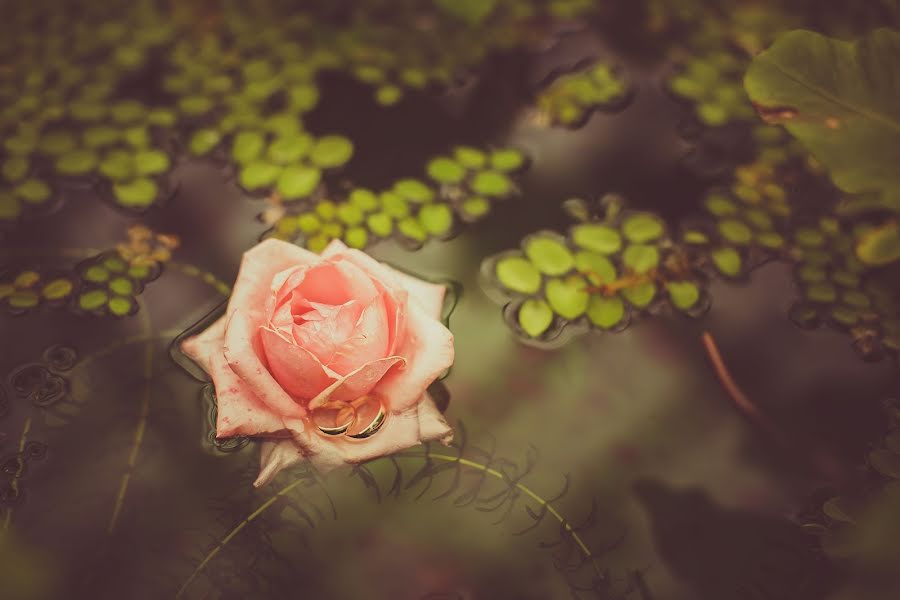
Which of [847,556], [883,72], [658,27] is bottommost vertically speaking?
[847,556]

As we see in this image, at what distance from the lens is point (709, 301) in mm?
1063

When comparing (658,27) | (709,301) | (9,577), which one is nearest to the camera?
(9,577)

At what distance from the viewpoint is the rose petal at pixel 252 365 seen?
751 mm

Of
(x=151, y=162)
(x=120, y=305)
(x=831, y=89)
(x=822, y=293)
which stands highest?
(x=831, y=89)

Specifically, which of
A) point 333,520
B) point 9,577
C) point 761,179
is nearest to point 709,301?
point 761,179

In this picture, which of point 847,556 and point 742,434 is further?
point 742,434

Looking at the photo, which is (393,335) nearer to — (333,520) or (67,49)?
(333,520)

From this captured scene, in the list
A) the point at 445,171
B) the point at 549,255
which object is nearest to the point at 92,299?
the point at 445,171

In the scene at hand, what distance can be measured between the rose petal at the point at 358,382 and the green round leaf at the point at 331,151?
0.51 m

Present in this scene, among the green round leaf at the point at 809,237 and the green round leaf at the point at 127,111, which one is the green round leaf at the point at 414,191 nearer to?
the green round leaf at the point at 127,111

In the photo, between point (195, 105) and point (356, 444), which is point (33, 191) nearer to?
point (195, 105)

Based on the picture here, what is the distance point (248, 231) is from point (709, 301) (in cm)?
79

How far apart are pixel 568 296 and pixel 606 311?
66 millimetres

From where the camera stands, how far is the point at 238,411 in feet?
2.53
